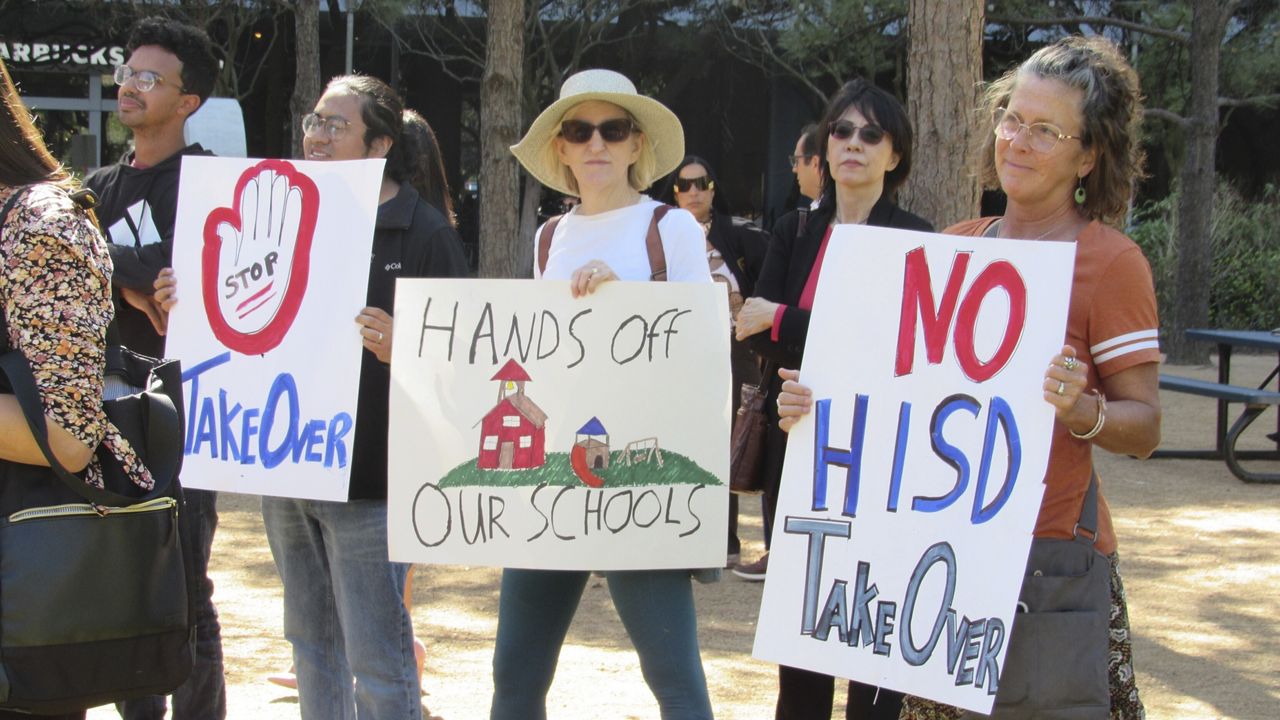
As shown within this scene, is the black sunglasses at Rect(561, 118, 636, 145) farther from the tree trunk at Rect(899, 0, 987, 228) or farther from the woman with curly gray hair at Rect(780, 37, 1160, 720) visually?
the tree trunk at Rect(899, 0, 987, 228)

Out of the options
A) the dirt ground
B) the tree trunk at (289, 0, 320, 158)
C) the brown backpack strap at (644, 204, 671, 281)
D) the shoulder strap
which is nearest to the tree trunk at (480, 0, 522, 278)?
the dirt ground

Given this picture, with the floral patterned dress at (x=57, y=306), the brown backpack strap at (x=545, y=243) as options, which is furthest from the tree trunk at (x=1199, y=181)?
the floral patterned dress at (x=57, y=306)

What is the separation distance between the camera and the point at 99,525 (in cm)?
231

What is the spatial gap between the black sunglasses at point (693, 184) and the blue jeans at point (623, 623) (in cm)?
368

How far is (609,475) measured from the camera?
2898 mm

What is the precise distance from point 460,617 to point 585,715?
4.26 feet

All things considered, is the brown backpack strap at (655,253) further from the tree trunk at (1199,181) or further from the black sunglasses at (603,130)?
the tree trunk at (1199,181)

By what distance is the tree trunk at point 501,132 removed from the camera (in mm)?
10320

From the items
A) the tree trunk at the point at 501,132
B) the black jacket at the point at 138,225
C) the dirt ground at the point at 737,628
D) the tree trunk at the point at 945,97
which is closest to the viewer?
the black jacket at the point at 138,225

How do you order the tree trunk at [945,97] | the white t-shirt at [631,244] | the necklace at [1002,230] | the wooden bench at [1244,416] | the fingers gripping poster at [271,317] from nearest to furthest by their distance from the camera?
the necklace at [1002,230]
the white t-shirt at [631,244]
the fingers gripping poster at [271,317]
the tree trunk at [945,97]
the wooden bench at [1244,416]

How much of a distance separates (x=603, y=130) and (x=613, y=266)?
331 millimetres

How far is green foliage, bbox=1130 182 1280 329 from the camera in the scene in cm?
1741

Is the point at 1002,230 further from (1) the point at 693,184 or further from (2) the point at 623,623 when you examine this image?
(1) the point at 693,184

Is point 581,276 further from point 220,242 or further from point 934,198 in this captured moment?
point 934,198
